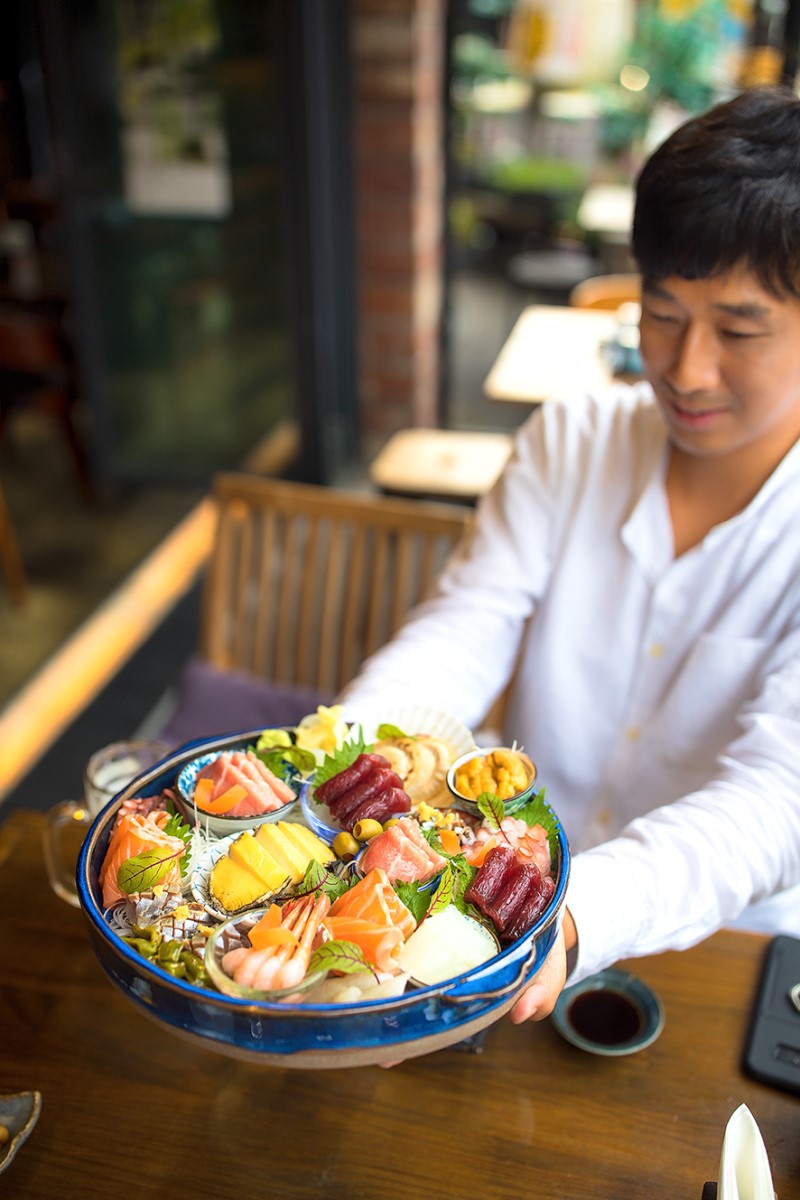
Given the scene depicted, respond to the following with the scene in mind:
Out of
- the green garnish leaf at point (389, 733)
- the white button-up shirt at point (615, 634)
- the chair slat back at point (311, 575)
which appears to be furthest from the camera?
the chair slat back at point (311, 575)

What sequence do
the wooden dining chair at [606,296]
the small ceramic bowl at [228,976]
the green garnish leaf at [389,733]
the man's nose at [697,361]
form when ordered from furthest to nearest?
the wooden dining chair at [606,296], the man's nose at [697,361], the green garnish leaf at [389,733], the small ceramic bowl at [228,976]

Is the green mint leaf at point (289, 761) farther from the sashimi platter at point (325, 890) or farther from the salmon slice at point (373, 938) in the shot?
the salmon slice at point (373, 938)

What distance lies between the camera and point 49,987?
3.59 ft

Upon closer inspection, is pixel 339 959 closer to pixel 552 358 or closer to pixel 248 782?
pixel 248 782

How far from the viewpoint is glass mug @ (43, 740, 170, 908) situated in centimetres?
118

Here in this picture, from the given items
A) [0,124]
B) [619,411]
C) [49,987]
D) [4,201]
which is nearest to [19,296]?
[4,201]

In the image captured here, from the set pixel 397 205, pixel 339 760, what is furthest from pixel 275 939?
pixel 397 205

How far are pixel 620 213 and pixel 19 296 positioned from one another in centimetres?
266

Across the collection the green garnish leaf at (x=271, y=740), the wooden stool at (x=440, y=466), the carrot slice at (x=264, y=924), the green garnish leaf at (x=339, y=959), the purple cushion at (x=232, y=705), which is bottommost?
the purple cushion at (x=232, y=705)

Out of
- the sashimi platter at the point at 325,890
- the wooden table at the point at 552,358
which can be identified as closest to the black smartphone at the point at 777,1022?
the sashimi platter at the point at 325,890

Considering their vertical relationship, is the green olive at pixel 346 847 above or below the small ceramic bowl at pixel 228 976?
below

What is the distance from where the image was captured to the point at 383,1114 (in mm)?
965

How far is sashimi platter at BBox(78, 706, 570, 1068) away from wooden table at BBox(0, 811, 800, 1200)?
0.20 meters

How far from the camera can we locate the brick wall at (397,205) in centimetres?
380
